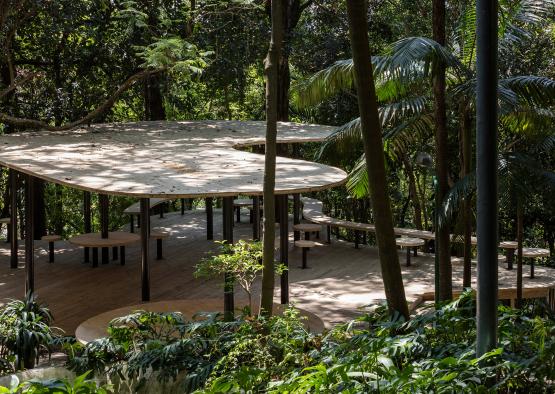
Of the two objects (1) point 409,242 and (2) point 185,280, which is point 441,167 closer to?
(1) point 409,242

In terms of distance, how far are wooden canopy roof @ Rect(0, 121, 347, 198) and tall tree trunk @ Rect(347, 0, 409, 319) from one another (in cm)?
280

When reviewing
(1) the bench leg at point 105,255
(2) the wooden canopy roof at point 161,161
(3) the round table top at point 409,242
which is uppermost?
(2) the wooden canopy roof at point 161,161

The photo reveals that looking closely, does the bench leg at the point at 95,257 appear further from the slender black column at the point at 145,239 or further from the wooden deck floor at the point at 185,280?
the slender black column at the point at 145,239

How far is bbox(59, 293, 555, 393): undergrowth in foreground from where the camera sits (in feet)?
11.8

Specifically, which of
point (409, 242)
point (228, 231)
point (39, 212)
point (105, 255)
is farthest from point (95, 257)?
point (409, 242)

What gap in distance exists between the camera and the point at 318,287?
11.3 meters

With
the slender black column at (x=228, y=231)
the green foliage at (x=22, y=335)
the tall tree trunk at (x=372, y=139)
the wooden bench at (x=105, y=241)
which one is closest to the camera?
the tall tree trunk at (x=372, y=139)

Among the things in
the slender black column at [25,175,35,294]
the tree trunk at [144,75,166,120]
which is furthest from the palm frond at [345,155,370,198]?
the tree trunk at [144,75,166,120]

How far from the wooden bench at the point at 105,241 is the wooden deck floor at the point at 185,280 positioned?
25cm

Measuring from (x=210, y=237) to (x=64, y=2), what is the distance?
197 inches

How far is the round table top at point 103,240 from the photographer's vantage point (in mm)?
11891

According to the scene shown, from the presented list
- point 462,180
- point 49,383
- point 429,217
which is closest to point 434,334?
point 49,383

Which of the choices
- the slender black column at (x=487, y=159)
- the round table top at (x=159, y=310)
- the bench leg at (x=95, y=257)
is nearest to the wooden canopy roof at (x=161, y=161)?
the round table top at (x=159, y=310)

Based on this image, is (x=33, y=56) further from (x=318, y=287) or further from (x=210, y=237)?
(x=318, y=287)
